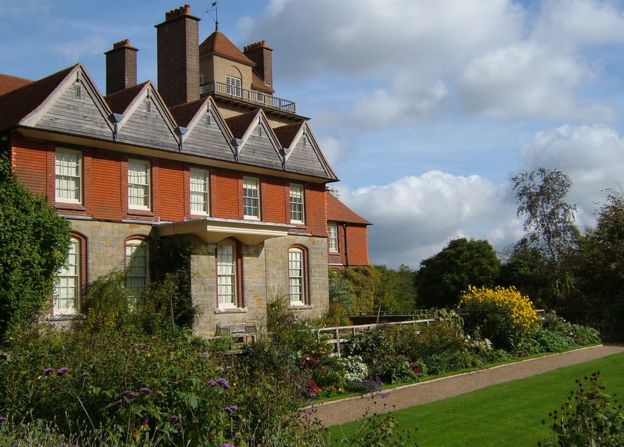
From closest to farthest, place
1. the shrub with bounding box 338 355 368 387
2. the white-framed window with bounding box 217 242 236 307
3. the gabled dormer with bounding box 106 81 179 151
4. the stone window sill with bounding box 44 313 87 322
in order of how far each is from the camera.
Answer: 1. the shrub with bounding box 338 355 368 387
2. the stone window sill with bounding box 44 313 87 322
3. the gabled dormer with bounding box 106 81 179 151
4. the white-framed window with bounding box 217 242 236 307

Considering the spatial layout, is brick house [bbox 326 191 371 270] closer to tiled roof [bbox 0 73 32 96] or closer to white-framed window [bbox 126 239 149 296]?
white-framed window [bbox 126 239 149 296]

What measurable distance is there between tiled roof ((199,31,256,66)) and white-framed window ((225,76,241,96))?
1206 millimetres

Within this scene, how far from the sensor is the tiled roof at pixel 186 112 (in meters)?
24.7

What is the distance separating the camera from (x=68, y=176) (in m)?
20.9

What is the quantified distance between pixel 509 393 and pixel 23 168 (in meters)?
14.4

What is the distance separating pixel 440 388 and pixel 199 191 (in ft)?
38.1

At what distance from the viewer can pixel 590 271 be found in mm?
32375

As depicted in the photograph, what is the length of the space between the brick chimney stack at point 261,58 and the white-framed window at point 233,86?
307 centimetres

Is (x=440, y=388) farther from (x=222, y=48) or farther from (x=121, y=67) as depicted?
(x=222, y=48)

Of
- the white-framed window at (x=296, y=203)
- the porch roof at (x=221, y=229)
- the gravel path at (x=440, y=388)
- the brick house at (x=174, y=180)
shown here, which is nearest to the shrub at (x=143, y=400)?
the gravel path at (x=440, y=388)

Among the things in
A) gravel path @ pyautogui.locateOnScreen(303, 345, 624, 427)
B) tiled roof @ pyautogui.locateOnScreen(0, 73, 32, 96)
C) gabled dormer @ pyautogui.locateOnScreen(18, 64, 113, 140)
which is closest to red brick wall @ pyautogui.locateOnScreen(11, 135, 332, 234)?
gabled dormer @ pyautogui.locateOnScreen(18, 64, 113, 140)

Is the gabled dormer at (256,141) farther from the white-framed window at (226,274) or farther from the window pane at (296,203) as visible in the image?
the white-framed window at (226,274)

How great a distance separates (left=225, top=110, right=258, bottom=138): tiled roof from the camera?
87.5ft

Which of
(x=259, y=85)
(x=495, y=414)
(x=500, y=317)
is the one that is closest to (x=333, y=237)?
(x=259, y=85)
